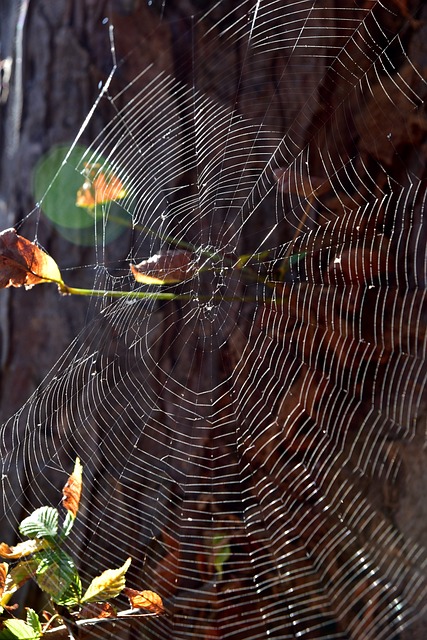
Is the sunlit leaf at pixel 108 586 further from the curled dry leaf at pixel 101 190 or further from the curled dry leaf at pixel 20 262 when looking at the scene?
the curled dry leaf at pixel 101 190

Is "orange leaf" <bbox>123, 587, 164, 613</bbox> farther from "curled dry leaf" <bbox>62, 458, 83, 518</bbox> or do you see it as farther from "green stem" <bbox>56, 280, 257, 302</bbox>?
"green stem" <bbox>56, 280, 257, 302</bbox>

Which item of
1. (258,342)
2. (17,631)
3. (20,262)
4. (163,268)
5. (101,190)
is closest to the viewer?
(17,631)

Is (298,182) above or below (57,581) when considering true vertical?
above

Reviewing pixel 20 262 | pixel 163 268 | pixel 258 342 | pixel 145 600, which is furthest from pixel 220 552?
pixel 20 262

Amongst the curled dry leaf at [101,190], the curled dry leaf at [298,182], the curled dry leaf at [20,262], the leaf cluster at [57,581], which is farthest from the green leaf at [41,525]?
the curled dry leaf at [298,182]

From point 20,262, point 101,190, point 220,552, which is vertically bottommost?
point 220,552

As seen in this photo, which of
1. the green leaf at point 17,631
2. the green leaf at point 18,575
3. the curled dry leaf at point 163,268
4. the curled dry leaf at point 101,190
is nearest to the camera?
the green leaf at point 17,631

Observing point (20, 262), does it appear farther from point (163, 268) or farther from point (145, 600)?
point (145, 600)
